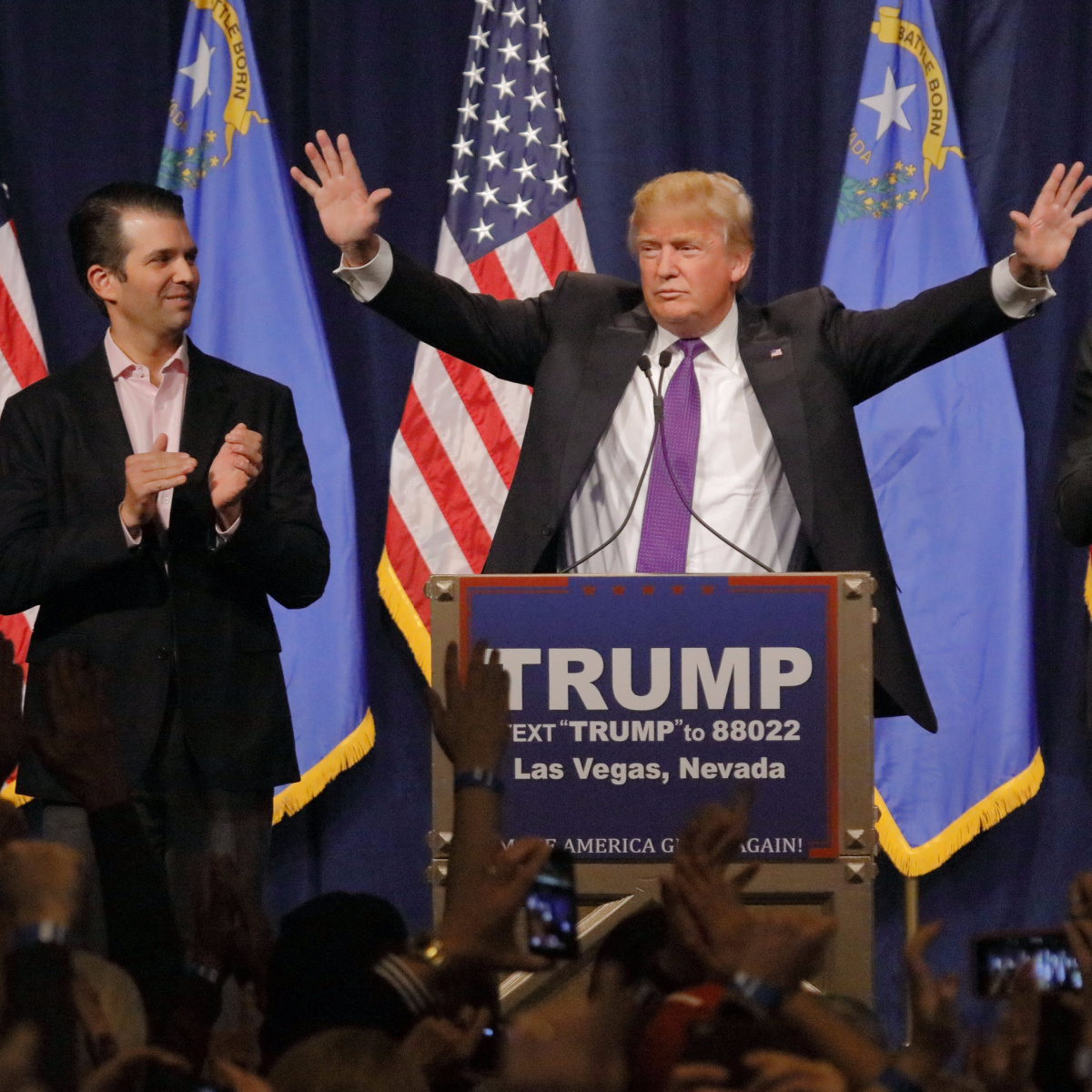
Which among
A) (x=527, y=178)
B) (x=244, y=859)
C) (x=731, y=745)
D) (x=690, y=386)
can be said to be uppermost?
(x=527, y=178)

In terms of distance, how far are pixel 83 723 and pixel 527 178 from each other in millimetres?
3156

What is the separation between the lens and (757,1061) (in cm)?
127

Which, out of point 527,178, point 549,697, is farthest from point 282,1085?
point 527,178

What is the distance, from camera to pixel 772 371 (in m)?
3.24

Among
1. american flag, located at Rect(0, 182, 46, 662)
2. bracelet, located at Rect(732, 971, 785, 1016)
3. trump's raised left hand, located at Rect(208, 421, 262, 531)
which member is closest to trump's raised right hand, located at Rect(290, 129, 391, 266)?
trump's raised left hand, located at Rect(208, 421, 262, 531)

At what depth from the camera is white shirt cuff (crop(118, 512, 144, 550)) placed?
3.04 m

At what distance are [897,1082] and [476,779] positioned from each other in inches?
25.3

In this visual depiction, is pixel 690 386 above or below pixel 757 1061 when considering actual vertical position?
above

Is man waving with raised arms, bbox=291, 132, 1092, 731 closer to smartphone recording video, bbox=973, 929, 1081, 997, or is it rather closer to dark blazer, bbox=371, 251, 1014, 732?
dark blazer, bbox=371, 251, 1014, 732

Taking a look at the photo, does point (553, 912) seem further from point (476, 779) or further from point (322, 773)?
point (322, 773)

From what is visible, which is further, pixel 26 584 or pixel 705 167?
pixel 705 167

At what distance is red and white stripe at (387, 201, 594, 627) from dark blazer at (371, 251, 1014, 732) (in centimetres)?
123

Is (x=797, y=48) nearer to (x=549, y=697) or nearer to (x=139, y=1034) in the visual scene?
(x=549, y=697)

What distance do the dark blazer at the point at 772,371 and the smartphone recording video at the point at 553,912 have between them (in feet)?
3.81
